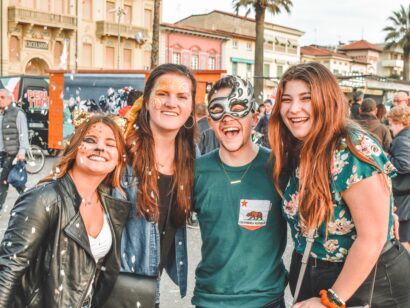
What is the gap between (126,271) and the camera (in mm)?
2525

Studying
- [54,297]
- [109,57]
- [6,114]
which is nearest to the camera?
[54,297]

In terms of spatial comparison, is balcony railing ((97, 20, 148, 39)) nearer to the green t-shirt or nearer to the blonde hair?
the blonde hair

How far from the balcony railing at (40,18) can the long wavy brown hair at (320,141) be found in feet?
106

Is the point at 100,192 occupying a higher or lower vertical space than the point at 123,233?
higher

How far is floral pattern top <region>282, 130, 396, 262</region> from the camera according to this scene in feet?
6.71

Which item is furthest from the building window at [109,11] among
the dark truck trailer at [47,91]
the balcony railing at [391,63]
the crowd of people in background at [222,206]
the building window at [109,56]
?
the balcony railing at [391,63]

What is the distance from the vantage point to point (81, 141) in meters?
2.47

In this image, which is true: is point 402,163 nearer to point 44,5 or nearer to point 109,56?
point 44,5

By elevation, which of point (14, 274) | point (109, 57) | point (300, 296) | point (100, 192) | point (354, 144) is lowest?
point (300, 296)

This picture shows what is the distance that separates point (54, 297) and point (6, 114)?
6773mm

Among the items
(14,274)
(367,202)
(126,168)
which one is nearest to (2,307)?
(14,274)

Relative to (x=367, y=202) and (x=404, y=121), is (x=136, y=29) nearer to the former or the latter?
(x=404, y=121)

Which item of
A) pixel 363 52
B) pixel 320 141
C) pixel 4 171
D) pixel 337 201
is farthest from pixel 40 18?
pixel 363 52

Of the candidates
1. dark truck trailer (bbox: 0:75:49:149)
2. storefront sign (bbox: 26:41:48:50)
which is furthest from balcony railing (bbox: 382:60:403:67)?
dark truck trailer (bbox: 0:75:49:149)
